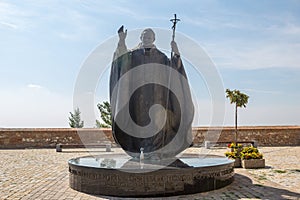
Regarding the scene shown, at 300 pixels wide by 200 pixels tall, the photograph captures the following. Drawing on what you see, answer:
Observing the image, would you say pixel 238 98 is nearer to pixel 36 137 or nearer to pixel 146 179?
pixel 146 179

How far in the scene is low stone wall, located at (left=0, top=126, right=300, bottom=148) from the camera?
63.8 ft

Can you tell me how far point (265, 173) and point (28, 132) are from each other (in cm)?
1443

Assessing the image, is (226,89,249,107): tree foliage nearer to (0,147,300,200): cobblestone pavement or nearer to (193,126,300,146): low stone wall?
(0,147,300,200): cobblestone pavement

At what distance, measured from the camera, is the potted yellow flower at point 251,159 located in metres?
9.92

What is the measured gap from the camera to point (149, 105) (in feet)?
23.9

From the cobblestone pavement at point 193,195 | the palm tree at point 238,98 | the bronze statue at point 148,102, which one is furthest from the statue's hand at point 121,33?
the palm tree at point 238,98

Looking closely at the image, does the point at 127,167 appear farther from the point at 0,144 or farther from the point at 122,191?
the point at 0,144

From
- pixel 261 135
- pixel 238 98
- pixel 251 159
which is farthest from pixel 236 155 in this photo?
pixel 261 135

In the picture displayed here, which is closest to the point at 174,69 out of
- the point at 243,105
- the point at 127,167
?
the point at 127,167

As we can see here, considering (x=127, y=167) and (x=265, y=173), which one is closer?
(x=127, y=167)

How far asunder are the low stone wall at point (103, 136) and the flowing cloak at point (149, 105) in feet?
41.3

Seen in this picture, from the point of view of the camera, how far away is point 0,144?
63.1ft

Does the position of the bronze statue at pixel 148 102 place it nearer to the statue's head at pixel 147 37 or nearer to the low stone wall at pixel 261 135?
the statue's head at pixel 147 37

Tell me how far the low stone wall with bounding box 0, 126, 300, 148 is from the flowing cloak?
12.6 meters
